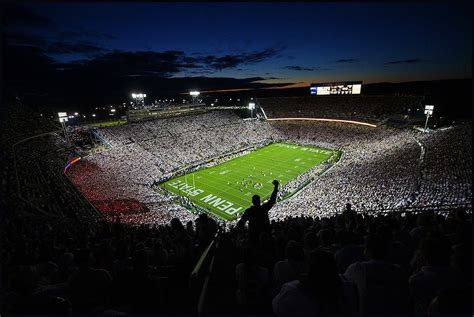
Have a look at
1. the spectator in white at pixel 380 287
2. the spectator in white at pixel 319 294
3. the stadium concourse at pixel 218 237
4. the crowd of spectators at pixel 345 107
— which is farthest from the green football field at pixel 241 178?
the spectator in white at pixel 319 294

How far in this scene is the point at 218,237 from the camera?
5.53 metres

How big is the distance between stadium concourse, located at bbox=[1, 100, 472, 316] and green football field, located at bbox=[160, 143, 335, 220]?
273 centimetres

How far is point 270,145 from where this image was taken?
51531 mm

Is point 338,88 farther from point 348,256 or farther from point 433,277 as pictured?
point 433,277

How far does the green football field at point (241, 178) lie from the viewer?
2673 centimetres

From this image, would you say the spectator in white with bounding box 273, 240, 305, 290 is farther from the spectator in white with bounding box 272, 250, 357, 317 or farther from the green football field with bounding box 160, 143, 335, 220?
the green football field with bounding box 160, 143, 335, 220

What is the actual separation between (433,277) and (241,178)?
30.2 meters

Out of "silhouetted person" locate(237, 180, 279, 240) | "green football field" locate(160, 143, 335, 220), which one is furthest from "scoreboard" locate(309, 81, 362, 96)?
"silhouetted person" locate(237, 180, 279, 240)

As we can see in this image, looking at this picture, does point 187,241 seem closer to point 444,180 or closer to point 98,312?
point 98,312

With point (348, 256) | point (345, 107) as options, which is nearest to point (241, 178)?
point (348, 256)

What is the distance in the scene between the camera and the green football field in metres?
26.7

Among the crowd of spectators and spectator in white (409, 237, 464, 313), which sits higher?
the crowd of spectators

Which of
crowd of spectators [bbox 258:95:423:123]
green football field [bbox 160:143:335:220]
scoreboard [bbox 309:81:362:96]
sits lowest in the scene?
green football field [bbox 160:143:335:220]

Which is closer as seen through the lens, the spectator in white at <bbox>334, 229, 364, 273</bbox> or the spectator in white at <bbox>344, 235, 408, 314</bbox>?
the spectator in white at <bbox>344, 235, 408, 314</bbox>
